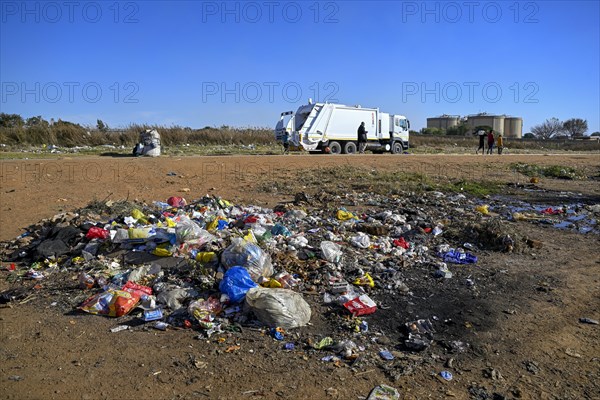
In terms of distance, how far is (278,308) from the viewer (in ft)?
13.0

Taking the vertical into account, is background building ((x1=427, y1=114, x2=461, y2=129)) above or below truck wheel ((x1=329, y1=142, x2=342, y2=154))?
above

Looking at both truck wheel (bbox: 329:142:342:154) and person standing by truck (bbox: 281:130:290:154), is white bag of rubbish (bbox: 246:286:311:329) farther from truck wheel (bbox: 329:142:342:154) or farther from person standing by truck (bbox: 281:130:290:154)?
truck wheel (bbox: 329:142:342:154)

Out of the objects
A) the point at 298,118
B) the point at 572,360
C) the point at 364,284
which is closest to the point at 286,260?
the point at 364,284

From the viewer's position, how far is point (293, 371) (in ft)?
11.1

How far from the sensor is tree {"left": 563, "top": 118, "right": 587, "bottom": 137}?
218 feet

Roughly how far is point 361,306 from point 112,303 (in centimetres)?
220

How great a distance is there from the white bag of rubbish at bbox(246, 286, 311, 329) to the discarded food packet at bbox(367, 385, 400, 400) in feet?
3.28

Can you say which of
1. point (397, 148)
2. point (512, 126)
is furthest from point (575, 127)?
point (397, 148)

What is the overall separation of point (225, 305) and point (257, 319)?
0.37 meters

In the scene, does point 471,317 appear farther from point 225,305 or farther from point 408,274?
point 225,305

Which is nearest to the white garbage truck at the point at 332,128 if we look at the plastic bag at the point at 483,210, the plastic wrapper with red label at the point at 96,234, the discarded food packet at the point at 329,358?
the plastic bag at the point at 483,210

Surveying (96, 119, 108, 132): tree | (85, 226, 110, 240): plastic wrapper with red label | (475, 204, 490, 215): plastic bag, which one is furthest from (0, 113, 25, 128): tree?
(475, 204, 490, 215): plastic bag

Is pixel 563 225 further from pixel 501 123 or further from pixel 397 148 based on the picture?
pixel 501 123

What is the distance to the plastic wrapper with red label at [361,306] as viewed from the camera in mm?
4211
